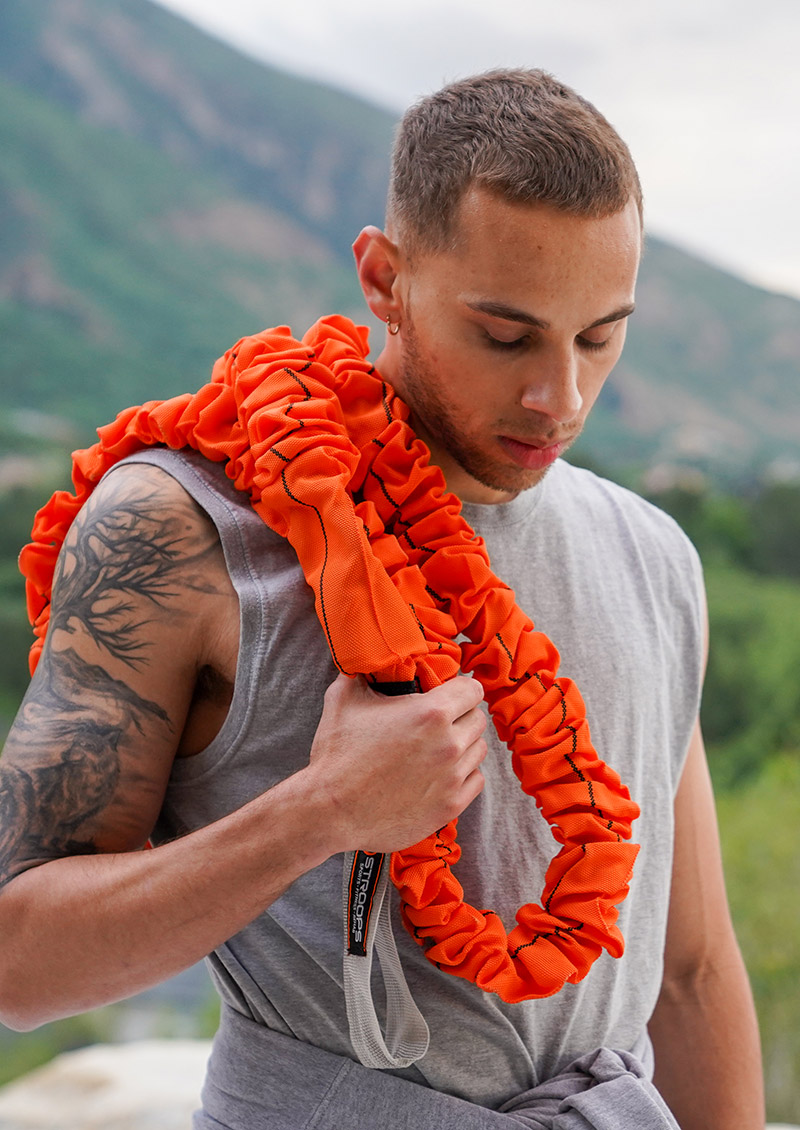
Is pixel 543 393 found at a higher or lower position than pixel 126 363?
lower

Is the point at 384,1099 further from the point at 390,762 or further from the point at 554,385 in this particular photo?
the point at 554,385

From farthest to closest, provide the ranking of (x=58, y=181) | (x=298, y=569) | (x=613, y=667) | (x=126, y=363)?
(x=58, y=181), (x=126, y=363), (x=613, y=667), (x=298, y=569)

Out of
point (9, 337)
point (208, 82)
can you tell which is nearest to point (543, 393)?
point (9, 337)

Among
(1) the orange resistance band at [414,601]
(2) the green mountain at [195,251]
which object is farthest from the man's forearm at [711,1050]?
(2) the green mountain at [195,251]

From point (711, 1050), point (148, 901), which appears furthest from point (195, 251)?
point (148, 901)

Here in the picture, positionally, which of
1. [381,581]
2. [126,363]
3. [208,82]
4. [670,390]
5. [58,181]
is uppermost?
[208,82]

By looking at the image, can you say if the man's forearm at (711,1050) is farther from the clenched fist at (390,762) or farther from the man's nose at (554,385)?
the man's nose at (554,385)

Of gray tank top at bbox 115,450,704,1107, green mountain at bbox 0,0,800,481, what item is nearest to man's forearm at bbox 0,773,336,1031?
gray tank top at bbox 115,450,704,1107

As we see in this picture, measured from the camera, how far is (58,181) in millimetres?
12180

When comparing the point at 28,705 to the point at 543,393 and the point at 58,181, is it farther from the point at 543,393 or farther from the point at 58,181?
the point at 58,181

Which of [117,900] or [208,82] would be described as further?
[208,82]

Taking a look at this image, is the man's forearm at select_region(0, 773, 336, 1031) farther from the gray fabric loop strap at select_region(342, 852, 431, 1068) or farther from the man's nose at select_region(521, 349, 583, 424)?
the man's nose at select_region(521, 349, 583, 424)

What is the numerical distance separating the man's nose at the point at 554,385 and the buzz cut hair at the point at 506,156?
0.15 metres

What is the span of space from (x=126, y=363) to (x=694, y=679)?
9505mm
